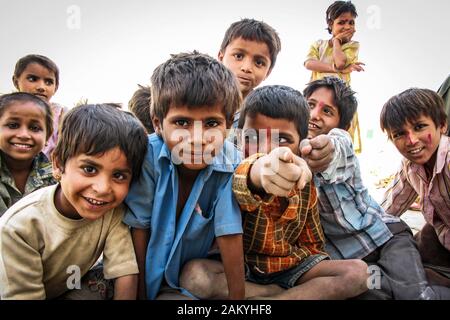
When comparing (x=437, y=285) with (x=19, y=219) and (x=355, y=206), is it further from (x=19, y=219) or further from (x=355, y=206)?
(x=19, y=219)

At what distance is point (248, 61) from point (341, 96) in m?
0.53

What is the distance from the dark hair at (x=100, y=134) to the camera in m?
1.16

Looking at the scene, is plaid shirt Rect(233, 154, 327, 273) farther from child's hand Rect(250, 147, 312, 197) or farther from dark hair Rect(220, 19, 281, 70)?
dark hair Rect(220, 19, 281, 70)

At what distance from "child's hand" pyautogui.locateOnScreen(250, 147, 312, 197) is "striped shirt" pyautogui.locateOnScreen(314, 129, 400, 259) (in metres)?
0.53

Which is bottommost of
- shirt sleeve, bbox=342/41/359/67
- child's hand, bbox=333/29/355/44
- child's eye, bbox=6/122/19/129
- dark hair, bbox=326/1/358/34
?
child's eye, bbox=6/122/19/129

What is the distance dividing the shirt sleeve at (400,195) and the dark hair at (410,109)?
0.30 metres

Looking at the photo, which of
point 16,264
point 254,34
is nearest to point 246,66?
point 254,34

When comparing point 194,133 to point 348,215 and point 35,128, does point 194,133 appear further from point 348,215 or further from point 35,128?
point 35,128

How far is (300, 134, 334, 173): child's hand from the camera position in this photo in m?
1.33

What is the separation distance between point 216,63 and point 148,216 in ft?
1.86

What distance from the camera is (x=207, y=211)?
4.29 feet

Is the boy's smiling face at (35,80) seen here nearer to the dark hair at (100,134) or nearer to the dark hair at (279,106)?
the dark hair at (100,134)

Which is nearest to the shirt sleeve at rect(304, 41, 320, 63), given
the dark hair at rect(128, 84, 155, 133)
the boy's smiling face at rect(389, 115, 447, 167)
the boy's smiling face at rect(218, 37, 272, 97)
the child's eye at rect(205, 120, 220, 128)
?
the boy's smiling face at rect(218, 37, 272, 97)
